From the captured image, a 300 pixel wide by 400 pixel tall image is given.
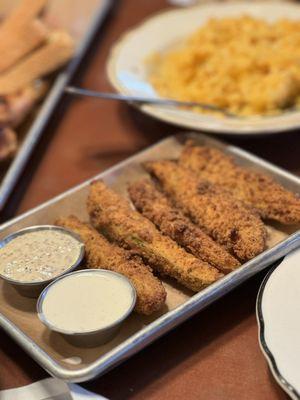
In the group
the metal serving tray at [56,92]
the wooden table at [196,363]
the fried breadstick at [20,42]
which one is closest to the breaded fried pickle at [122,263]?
the wooden table at [196,363]

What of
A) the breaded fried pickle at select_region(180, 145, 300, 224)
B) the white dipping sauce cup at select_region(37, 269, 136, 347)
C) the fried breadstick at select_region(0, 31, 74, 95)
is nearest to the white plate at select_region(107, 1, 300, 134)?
the breaded fried pickle at select_region(180, 145, 300, 224)

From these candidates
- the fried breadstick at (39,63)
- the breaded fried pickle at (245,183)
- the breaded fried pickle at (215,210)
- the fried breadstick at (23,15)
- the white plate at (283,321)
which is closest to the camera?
the white plate at (283,321)

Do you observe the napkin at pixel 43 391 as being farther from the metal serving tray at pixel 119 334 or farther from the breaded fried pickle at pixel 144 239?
the breaded fried pickle at pixel 144 239

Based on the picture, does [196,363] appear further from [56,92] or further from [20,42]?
[20,42]

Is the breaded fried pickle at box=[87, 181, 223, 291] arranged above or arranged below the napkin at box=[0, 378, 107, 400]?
above

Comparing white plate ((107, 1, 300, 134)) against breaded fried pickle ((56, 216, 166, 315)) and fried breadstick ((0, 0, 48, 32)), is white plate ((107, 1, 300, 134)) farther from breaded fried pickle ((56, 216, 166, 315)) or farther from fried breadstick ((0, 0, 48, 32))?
breaded fried pickle ((56, 216, 166, 315))

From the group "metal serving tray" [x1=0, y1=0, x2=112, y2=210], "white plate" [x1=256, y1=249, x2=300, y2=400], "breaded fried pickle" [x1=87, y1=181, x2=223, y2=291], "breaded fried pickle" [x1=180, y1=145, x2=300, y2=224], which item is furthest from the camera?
"metal serving tray" [x1=0, y1=0, x2=112, y2=210]
